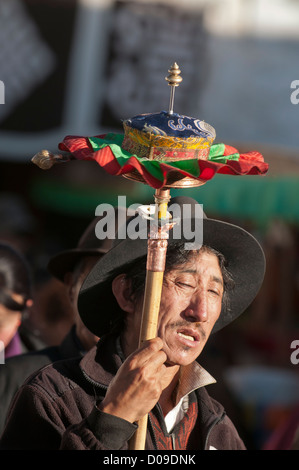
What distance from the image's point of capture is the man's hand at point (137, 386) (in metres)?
2.01

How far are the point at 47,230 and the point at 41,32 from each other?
4.42m

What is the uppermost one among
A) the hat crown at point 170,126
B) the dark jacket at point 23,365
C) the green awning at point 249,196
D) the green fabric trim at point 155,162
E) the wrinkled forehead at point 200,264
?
the hat crown at point 170,126

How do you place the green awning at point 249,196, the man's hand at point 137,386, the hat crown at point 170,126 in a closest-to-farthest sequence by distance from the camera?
the man's hand at point 137,386 → the hat crown at point 170,126 → the green awning at point 249,196

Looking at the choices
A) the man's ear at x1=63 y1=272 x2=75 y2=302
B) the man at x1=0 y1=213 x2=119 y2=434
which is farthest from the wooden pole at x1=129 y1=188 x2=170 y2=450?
the man's ear at x1=63 y1=272 x2=75 y2=302

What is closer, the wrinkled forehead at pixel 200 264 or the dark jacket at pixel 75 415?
the dark jacket at pixel 75 415

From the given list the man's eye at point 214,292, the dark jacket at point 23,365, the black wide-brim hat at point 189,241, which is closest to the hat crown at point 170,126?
the black wide-brim hat at point 189,241

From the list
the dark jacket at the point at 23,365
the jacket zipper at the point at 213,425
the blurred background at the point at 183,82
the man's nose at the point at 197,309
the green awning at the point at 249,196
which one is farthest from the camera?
the green awning at the point at 249,196

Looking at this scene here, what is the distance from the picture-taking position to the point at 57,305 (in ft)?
16.3

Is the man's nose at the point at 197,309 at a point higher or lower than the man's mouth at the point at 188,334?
higher

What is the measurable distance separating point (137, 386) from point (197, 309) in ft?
1.19

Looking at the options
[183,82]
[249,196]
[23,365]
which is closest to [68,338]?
[23,365]

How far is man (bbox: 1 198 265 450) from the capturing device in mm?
2023

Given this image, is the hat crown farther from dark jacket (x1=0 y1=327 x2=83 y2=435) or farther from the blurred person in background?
the blurred person in background

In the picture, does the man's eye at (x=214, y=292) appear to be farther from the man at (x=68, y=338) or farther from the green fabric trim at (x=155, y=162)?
the man at (x=68, y=338)
